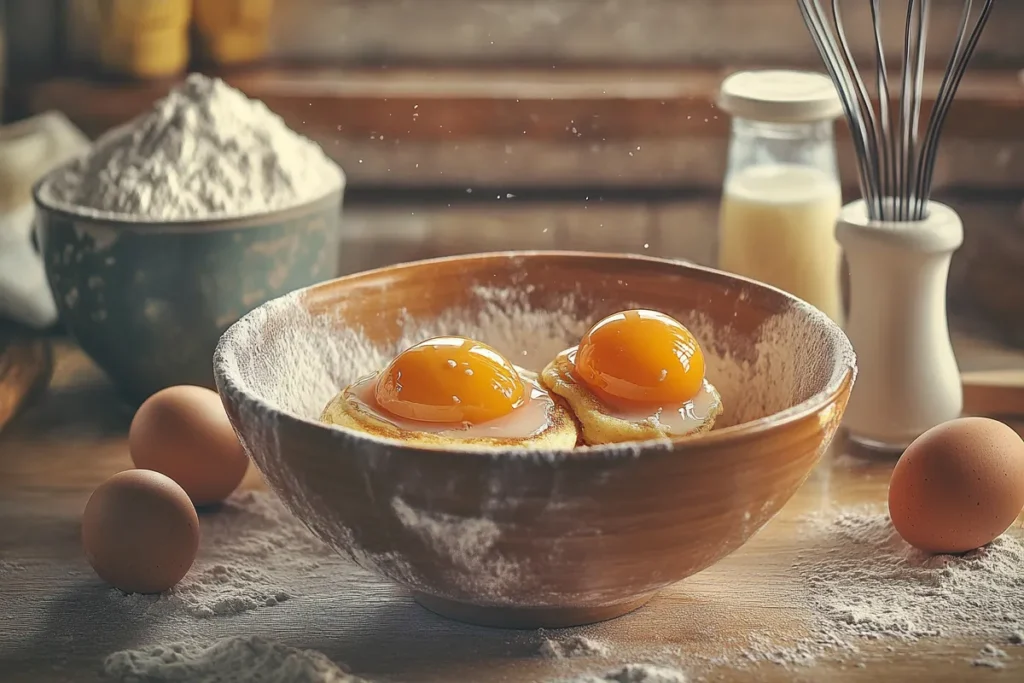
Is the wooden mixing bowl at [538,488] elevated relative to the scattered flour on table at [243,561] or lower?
elevated

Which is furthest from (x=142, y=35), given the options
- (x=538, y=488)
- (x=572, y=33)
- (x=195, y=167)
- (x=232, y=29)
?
(x=538, y=488)

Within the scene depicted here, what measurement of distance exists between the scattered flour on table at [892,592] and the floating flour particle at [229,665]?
26cm

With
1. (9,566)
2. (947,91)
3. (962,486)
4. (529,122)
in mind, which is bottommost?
(9,566)

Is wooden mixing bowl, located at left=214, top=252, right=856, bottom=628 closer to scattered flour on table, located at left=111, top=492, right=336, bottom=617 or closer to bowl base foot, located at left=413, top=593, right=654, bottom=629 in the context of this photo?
bowl base foot, located at left=413, top=593, right=654, bottom=629

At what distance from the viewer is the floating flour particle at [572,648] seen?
2.42ft

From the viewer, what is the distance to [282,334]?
0.86 m

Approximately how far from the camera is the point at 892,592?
2.68 ft

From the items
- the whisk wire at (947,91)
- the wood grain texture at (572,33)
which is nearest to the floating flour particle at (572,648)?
the whisk wire at (947,91)

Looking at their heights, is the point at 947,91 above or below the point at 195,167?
above

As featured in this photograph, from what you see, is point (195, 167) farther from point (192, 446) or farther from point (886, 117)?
point (886, 117)

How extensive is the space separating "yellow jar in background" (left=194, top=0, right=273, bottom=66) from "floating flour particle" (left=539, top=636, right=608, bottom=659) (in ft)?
3.20

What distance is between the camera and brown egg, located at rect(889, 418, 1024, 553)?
829 millimetres

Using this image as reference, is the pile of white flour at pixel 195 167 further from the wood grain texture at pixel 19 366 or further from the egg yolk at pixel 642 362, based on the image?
→ the egg yolk at pixel 642 362

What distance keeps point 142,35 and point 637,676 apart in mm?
1040
